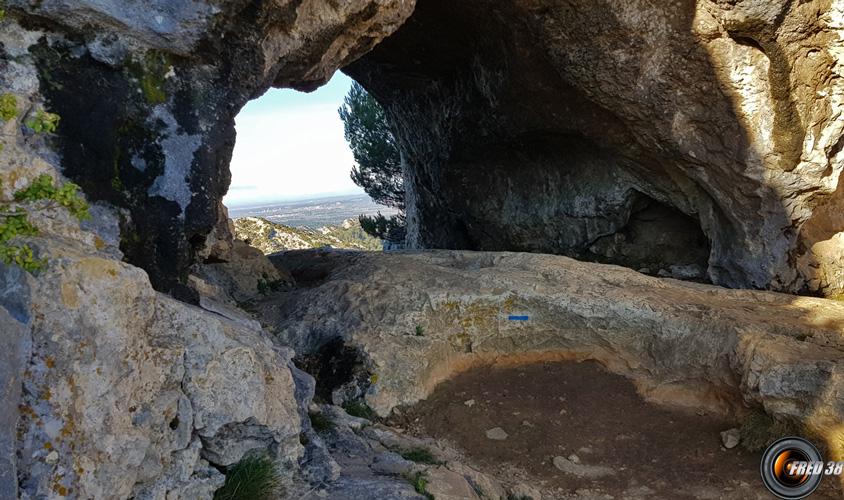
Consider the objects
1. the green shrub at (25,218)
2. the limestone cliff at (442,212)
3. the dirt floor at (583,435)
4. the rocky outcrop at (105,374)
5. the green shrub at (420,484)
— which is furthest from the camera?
the dirt floor at (583,435)

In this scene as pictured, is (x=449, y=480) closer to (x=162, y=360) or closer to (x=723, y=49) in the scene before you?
(x=162, y=360)

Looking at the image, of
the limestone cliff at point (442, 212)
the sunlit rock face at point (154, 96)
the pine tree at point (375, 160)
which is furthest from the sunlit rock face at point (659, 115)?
the pine tree at point (375, 160)

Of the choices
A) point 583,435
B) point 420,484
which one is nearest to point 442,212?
point 583,435

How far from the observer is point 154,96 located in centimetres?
555

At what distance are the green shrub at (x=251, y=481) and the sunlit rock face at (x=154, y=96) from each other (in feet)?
6.22

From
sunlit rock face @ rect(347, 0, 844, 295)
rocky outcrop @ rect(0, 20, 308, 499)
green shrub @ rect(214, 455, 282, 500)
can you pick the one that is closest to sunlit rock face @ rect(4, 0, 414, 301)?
rocky outcrop @ rect(0, 20, 308, 499)

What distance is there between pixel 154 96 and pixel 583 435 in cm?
599

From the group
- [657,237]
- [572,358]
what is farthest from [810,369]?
[657,237]

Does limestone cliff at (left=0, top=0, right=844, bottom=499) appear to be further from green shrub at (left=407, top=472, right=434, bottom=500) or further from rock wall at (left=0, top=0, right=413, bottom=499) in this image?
green shrub at (left=407, top=472, right=434, bottom=500)

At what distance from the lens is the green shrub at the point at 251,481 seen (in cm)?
438

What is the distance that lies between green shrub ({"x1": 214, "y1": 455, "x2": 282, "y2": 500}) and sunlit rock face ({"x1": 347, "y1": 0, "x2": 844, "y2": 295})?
329 inches

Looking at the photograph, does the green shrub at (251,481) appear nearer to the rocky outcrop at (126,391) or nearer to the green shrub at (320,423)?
the rocky outcrop at (126,391)

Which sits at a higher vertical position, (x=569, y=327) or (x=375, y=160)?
(x=375, y=160)

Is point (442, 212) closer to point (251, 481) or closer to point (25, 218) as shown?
point (251, 481)
